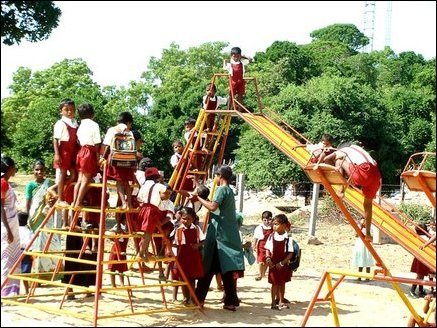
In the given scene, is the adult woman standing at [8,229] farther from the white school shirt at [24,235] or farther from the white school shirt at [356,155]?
the white school shirt at [356,155]

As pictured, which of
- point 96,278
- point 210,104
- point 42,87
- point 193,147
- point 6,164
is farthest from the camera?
point 42,87

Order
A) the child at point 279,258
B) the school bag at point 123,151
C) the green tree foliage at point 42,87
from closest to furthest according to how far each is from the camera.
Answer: the school bag at point 123,151, the child at point 279,258, the green tree foliage at point 42,87

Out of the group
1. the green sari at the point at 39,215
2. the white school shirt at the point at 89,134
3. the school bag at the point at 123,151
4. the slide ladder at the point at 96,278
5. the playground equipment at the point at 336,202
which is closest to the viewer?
the playground equipment at the point at 336,202

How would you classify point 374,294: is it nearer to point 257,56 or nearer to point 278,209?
point 278,209

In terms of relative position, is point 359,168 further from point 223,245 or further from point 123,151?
point 123,151

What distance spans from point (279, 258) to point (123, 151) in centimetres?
270

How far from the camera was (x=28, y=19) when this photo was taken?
2008cm

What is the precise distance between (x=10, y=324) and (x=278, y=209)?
19356 mm

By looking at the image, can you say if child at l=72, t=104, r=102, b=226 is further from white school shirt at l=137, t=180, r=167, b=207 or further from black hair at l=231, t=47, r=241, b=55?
black hair at l=231, t=47, r=241, b=55

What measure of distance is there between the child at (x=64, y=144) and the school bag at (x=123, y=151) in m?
0.63

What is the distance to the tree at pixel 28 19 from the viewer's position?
19.6m

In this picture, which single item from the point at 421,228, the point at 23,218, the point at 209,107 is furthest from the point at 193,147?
the point at 421,228

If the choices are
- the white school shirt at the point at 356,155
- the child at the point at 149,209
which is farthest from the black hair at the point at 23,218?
the white school shirt at the point at 356,155

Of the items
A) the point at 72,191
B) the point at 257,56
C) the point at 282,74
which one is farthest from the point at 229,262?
the point at 257,56
